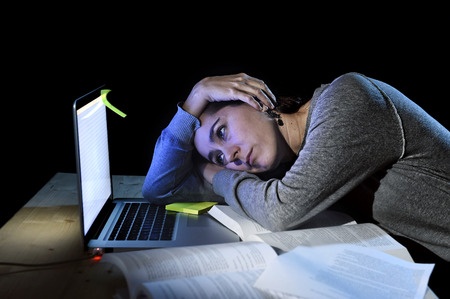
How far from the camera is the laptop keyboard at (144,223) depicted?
4.49 ft

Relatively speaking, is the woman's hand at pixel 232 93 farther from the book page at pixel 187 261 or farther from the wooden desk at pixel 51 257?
the book page at pixel 187 261

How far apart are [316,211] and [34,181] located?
1.61 metres

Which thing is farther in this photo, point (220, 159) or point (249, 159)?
point (220, 159)

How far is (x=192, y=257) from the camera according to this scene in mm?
1024

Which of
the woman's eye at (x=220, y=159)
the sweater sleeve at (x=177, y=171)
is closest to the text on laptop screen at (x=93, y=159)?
the sweater sleeve at (x=177, y=171)

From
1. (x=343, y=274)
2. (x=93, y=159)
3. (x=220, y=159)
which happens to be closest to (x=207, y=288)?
(x=343, y=274)

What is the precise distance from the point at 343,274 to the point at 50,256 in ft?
2.21

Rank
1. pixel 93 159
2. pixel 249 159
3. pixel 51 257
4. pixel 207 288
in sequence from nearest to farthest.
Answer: pixel 207 288 < pixel 51 257 < pixel 93 159 < pixel 249 159

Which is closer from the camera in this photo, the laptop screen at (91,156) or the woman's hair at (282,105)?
the laptop screen at (91,156)

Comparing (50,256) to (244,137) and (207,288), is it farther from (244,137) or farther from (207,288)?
(244,137)

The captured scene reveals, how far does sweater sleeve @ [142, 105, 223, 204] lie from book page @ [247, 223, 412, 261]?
530 mm

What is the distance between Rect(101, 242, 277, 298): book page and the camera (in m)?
0.95

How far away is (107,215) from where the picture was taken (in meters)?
1.56

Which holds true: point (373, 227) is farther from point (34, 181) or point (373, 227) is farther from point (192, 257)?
point (34, 181)
